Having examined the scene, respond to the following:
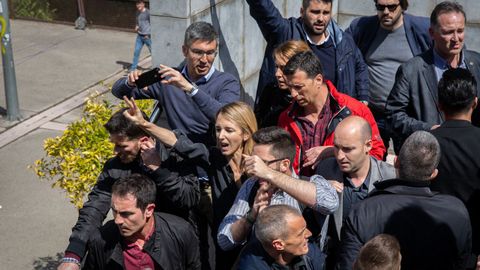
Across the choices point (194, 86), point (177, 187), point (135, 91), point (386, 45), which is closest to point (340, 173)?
point (177, 187)

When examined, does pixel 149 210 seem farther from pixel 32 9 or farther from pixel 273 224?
pixel 32 9

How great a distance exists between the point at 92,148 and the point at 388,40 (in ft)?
8.67

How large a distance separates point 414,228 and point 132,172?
1.95m

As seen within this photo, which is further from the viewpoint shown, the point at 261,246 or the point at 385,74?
the point at 385,74

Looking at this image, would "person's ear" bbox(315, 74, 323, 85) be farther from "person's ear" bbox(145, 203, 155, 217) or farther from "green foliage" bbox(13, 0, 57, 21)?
"green foliage" bbox(13, 0, 57, 21)

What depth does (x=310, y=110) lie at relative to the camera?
18.0ft

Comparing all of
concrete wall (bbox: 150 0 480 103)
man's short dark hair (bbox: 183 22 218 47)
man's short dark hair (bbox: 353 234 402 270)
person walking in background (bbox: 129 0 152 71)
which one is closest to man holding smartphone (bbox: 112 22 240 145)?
man's short dark hair (bbox: 183 22 218 47)

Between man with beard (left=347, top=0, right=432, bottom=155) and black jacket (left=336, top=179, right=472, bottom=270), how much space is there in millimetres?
2324

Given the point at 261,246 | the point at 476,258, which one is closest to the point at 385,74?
the point at 476,258

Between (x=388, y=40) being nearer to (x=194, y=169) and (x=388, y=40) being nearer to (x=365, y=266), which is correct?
(x=194, y=169)

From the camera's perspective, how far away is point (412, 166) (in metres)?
4.38

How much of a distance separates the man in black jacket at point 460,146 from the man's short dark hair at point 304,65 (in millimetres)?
868

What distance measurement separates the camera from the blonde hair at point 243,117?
5.07 meters

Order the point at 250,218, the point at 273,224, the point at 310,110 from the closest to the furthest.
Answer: the point at 273,224, the point at 250,218, the point at 310,110
